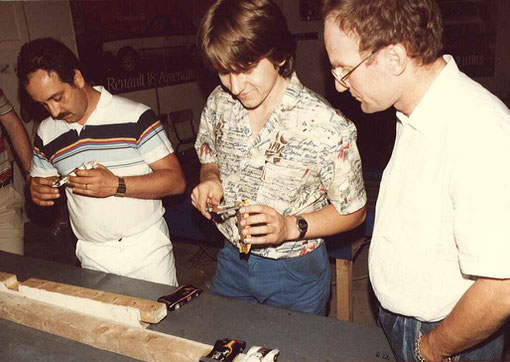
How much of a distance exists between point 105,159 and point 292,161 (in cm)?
92

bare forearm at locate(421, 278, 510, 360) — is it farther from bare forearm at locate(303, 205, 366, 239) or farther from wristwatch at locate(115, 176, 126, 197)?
wristwatch at locate(115, 176, 126, 197)

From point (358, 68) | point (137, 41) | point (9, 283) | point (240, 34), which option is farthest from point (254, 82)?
point (137, 41)

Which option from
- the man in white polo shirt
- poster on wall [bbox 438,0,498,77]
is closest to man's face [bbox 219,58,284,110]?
the man in white polo shirt

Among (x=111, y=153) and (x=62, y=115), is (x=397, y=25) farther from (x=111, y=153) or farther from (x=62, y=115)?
(x=62, y=115)

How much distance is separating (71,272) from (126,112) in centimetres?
78

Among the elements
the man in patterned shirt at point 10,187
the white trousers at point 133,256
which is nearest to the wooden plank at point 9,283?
the white trousers at point 133,256

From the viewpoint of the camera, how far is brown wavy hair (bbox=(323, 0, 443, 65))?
1141mm

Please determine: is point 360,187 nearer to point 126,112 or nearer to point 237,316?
point 237,316

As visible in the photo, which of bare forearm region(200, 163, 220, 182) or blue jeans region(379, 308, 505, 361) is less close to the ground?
bare forearm region(200, 163, 220, 182)

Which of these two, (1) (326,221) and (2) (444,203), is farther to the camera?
(1) (326,221)

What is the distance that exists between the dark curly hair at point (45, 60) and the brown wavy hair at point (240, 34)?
753 millimetres

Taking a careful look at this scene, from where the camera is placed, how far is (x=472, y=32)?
8.45 meters

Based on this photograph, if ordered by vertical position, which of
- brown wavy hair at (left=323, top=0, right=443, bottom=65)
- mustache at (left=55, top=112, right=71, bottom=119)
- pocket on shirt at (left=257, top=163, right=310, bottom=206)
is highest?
brown wavy hair at (left=323, top=0, right=443, bottom=65)

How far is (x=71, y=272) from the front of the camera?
1944mm
